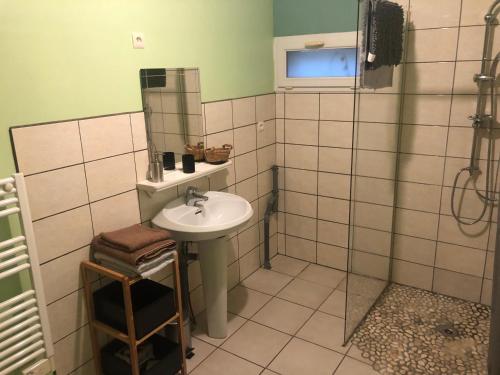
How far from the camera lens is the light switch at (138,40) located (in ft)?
6.24

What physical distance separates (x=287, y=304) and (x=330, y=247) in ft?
2.07

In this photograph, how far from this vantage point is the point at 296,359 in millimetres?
2201

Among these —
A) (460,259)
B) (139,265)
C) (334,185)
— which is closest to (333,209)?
(334,185)

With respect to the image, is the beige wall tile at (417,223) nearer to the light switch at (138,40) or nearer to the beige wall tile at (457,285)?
the beige wall tile at (457,285)

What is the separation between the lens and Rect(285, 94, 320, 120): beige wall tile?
2.88 metres

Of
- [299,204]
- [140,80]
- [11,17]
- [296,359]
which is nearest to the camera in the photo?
[11,17]

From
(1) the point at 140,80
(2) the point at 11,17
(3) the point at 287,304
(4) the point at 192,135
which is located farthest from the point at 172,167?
(3) the point at 287,304

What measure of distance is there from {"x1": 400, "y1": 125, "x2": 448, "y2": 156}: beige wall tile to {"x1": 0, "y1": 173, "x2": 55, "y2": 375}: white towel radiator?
2.14m

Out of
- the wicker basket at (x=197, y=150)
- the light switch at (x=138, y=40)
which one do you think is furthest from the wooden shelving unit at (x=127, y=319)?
the light switch at (x=138, y=40)

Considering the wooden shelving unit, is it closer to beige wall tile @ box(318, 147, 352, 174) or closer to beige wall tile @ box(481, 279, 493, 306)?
beige wall tile @ box(318, 147, 352, 174)

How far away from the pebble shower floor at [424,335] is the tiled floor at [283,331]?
14 centimetres

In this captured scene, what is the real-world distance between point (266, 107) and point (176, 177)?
111 cm

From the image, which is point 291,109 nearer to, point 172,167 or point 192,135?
point 192,135

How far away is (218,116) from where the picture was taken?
250 cm
